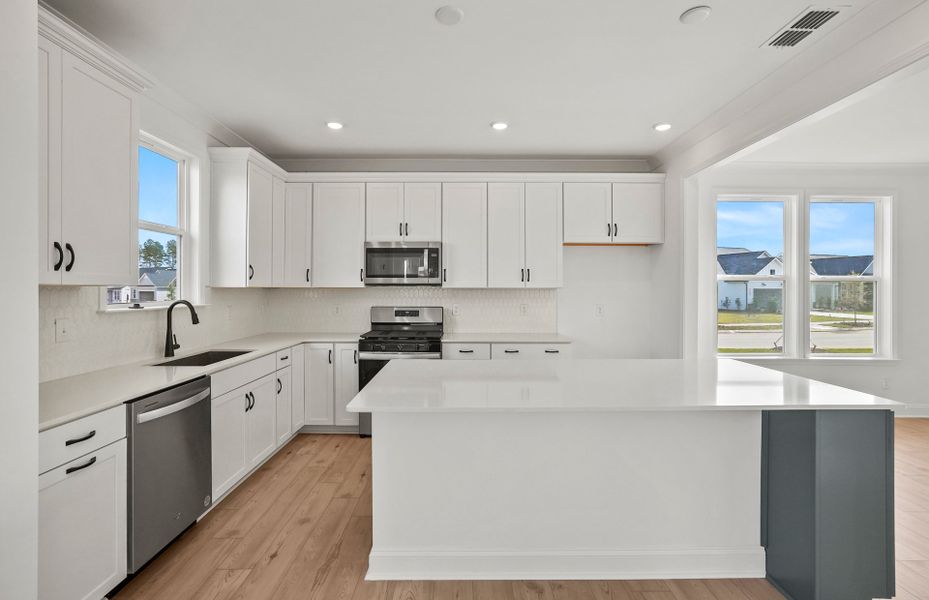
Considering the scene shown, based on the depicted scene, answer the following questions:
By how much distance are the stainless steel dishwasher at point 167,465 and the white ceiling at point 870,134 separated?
12.3 feet

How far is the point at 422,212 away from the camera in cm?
442

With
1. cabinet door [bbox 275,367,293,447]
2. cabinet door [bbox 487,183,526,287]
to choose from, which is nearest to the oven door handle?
cabinet door [bbox 275,367,293,447]

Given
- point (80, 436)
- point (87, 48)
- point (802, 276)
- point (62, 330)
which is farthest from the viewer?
point (802, 276)

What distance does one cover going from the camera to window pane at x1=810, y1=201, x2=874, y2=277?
16.1ft

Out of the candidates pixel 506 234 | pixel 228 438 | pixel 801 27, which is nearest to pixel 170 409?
pixel 228 438

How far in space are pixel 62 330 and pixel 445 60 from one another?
2.42 meters

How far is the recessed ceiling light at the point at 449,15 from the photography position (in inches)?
84.6

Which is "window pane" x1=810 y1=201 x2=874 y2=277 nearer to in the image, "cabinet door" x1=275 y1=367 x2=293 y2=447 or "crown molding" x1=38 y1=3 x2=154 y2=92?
"cabinet door" x1=275 y1=367 x2=293 y2=447

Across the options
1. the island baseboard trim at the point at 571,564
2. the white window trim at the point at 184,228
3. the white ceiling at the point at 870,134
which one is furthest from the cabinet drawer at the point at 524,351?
the white window trim at the point at 184,228

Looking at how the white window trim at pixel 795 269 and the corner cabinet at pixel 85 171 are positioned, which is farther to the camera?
the white window trim at pixel 795 269

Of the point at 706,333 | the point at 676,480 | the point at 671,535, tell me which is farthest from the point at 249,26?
the point at 706,333

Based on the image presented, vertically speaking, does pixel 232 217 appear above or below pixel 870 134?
below

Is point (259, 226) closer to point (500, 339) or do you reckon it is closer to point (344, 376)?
point (344, 376)

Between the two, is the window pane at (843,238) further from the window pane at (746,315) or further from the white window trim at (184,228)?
the white window trim at (184,228)
